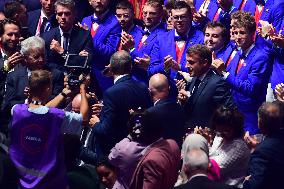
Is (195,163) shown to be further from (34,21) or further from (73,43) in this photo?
(34,21)

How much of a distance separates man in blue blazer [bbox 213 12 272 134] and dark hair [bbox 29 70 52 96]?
256 centimetres

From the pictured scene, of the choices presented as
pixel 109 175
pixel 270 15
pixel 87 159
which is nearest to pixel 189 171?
pixel 109 175

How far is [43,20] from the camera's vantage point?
11141 millimetres

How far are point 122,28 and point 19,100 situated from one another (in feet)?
8.22

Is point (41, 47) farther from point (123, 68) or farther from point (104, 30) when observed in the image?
point (104, 30)

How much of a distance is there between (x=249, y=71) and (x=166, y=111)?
5.01 ft

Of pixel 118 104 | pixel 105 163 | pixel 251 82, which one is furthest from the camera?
pixel 251 82

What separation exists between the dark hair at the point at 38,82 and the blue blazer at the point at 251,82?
253 cm

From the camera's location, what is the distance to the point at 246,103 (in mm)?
9617

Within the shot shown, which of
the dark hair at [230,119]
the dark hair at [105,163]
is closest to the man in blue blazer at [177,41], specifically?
the dark hair at [105,163]

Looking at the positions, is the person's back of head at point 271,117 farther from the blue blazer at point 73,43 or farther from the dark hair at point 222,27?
the blue blazer at point 73,43

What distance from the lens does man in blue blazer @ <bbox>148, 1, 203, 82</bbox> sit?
1014 centimetres

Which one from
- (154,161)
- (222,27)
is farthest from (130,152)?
(222,27)

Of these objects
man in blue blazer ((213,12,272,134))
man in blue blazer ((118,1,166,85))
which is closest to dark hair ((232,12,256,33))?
man in blue blazer ((213,12,272,134))
